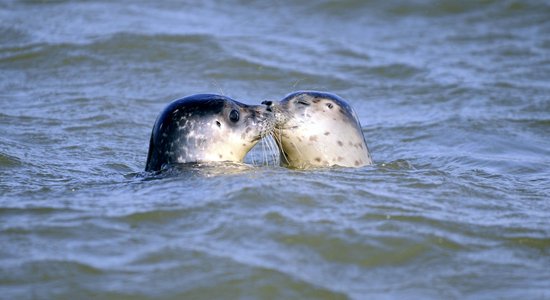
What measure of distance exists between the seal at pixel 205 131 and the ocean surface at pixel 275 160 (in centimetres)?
20

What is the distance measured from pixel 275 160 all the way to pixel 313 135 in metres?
0.67

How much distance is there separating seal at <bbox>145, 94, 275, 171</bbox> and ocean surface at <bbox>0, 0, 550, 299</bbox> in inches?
7.8

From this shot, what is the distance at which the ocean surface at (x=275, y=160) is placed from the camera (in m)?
4.66

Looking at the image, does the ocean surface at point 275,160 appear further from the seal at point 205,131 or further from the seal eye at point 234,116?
the seal eye at point 234,116

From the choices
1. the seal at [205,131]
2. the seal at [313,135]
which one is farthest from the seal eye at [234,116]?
the seal at [313,135]

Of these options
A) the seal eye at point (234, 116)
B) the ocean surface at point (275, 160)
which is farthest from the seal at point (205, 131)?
the ocean surface at point (275, 160)

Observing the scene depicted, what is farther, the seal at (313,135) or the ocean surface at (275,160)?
the seal at (313,135)

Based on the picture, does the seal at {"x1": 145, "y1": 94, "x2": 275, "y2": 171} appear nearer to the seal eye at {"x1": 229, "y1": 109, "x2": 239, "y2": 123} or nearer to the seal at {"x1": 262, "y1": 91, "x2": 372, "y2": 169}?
the seal eye at {"x1": 229, "y1": 109, "x2": 239, "y2": 123}

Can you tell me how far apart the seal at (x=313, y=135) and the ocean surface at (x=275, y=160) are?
0.21 metres

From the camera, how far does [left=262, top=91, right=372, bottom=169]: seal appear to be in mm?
6695

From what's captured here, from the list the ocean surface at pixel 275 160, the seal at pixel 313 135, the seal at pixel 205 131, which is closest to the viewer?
the ocean surface at pixel 275 160

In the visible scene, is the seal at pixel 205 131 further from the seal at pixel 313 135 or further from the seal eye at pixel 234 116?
the seal at pixel 313 135

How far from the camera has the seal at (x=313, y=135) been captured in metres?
6.70

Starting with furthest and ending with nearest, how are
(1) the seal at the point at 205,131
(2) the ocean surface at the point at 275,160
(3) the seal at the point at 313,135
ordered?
(3) the seal at the point at 313,135
(1) the seal at the point at 205,131
(2) the ocean surface at the point at 275,160
